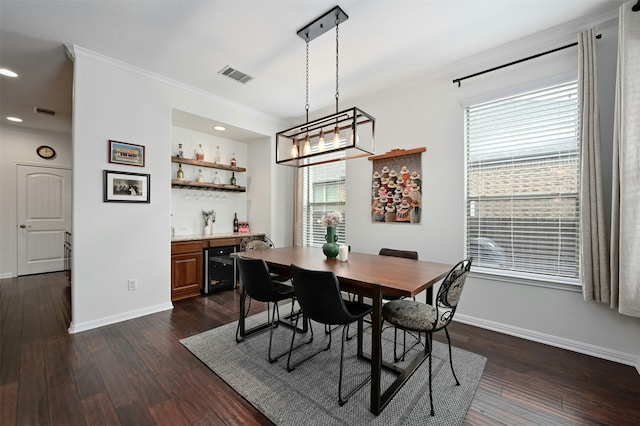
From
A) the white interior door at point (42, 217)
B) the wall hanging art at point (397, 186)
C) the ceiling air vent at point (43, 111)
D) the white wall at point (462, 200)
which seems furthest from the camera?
the white interior door at point (42, 217)

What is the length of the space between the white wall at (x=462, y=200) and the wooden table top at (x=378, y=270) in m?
1.12

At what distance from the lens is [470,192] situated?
3.13 m

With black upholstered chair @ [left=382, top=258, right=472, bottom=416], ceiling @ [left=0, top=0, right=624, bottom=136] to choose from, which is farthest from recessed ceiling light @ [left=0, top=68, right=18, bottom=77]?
black upholstered chair @ [left=382, top=258, right=472, bottom=416]

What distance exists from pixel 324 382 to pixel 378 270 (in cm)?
92

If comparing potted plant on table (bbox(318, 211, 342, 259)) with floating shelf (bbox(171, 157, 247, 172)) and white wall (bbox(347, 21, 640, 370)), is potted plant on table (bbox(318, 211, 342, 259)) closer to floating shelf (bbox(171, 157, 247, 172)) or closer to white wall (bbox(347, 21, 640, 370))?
white wall (bbox(347, 21, 640, 370))

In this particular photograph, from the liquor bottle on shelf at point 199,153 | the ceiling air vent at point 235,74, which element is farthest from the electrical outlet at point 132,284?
the ceiling air vent at point 235,74

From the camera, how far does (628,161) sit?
210 cm

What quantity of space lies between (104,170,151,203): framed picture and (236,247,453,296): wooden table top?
169 cm

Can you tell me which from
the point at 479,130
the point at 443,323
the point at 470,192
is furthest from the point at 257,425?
the point at 479,130

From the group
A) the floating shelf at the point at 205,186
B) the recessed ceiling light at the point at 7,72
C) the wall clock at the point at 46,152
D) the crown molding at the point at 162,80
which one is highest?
the crown molding at the point at 162,80

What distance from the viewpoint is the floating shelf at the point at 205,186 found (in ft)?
14.0

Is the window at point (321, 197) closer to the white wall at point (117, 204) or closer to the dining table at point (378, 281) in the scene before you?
the dining table at point (378, 281)

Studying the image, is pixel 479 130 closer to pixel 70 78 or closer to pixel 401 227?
pixel 401 227

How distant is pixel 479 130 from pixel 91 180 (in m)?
4.36
